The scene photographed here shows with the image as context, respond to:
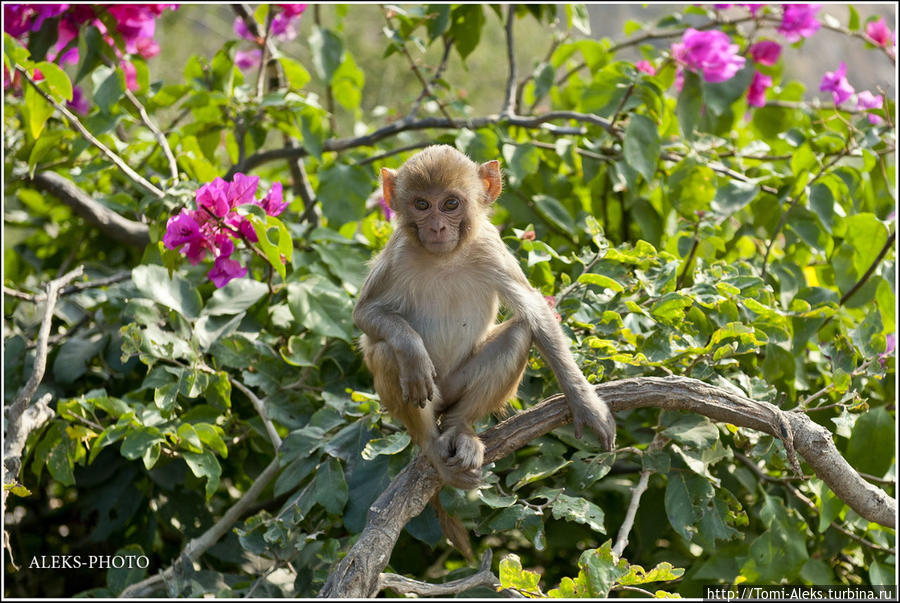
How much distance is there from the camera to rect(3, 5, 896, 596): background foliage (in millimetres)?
3275

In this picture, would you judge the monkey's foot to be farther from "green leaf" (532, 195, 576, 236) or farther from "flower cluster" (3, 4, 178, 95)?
"flower cluster" (3, 4, 178, 95)

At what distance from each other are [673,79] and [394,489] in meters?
2.85

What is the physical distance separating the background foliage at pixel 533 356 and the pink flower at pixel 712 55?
0.15 m

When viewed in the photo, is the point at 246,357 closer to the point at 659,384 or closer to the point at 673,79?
the point at 659,384

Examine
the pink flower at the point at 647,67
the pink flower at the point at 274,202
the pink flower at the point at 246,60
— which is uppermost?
the pink flower at the point at 246,60

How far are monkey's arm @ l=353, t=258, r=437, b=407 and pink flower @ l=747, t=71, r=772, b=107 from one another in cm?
256

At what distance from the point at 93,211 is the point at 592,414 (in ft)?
9.20

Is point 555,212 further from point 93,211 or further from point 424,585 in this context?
point 93,211

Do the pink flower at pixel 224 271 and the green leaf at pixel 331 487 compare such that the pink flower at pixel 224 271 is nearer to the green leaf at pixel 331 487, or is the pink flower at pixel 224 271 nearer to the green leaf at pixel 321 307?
the green leaf at pixel 321 307

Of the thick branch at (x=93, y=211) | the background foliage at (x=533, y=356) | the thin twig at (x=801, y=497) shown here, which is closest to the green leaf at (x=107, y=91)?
the background foliage at (x=533, y=356)

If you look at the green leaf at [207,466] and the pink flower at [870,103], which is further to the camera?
the pink flower at [870,103]

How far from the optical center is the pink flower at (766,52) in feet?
15.9

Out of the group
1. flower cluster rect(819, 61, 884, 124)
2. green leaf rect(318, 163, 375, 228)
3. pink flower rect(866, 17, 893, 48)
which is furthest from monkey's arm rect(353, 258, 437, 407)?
pink flower rect(866, 17, 893, 48)

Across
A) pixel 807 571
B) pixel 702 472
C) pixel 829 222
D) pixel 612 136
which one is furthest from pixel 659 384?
pixel 612 136
